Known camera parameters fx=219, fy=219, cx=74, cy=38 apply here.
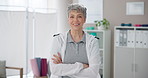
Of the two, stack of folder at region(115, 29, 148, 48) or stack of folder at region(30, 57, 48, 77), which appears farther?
stack of folder at region(115, 29, 148, 48)

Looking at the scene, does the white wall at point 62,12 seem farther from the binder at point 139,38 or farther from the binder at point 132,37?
the binder at point 139,38

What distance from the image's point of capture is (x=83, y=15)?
172 cm

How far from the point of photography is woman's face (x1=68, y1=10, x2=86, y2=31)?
5.54 ft

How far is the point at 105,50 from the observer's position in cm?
432

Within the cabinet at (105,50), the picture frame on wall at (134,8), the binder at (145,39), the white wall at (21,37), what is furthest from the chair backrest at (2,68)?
the picture frame on wall at (134,8)

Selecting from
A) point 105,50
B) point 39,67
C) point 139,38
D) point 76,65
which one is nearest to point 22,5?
point 105,50

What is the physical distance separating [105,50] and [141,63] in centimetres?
72

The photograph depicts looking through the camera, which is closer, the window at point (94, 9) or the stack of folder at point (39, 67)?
the stack of folder at point (39, 67)

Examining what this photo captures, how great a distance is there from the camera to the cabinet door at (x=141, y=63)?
13.1 ft

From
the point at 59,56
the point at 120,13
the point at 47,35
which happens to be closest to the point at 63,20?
the point at 47,35

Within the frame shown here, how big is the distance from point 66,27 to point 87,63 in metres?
3.28

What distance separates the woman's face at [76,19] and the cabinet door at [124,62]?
8.50 feet

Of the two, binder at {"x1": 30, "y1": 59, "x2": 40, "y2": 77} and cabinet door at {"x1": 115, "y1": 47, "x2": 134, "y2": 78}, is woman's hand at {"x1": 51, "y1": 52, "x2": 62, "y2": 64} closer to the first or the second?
binder at {"x1": 30, "y1": 59, "x2": 40, "y2": 77}

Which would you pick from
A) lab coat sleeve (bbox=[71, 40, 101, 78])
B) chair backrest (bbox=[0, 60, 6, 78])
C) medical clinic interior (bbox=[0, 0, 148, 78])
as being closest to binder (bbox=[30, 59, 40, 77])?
medical clinic interior (bbox=[0, 0, 148, 78])
